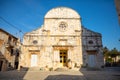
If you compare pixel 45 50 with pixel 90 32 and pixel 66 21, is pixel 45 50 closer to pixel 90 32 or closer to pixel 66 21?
pixel 66 21

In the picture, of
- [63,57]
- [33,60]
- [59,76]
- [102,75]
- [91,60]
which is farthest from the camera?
[63,57]

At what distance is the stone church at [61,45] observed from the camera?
17.2m

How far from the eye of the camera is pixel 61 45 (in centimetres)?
1791

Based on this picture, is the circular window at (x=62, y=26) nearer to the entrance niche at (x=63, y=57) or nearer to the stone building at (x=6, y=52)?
the entrance niche at (x=63, y=57)

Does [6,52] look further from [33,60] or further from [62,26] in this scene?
[62,26]

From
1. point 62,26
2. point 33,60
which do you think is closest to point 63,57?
point 33,60

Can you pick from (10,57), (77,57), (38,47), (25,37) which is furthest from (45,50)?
(10,57)

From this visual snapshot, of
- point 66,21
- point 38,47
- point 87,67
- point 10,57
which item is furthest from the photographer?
point 10,57

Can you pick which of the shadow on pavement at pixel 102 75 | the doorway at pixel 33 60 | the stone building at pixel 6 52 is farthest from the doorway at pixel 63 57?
the stone building at pixel 6 52

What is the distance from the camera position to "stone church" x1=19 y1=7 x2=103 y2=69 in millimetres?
17219

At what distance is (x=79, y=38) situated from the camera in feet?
59.7

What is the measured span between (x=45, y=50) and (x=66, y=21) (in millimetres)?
6122

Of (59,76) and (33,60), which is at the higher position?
(33,60)

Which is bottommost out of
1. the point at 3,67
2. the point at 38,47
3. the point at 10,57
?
the point at 3,67
